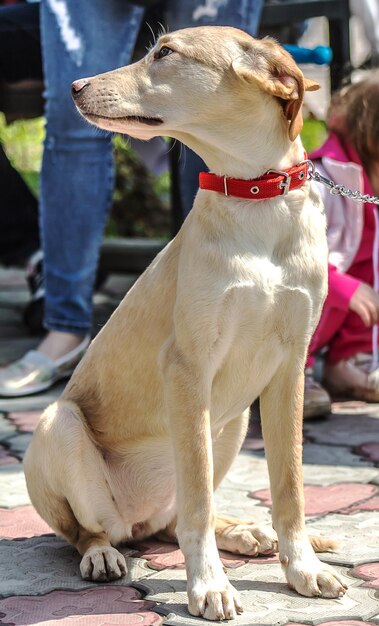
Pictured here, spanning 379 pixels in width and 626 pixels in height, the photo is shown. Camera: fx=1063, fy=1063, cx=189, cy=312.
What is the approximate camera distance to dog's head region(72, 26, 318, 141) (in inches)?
93.5

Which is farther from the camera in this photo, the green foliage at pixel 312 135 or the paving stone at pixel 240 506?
the green foliage at pixel 312 135

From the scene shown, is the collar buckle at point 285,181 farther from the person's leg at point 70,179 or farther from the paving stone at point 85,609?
the person's leg at point 70,179

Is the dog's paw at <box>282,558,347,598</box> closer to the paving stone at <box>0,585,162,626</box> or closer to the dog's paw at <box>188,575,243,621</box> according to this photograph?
the dog's paw at <box>188,575,243,621</box>

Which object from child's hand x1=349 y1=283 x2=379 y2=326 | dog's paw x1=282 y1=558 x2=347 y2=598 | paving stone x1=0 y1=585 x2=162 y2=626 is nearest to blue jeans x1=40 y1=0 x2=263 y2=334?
child's hand x1=349 y1=283 x2=379 y2=326

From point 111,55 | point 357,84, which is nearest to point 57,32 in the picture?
point 111,55

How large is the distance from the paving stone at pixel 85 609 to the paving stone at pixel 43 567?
0.16ft

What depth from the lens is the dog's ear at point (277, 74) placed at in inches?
92.5

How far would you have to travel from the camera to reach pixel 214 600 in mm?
2266

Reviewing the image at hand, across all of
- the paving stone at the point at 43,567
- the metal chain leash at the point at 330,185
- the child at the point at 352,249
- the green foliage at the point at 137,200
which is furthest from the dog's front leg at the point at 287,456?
the green foliage at the point at 137,200

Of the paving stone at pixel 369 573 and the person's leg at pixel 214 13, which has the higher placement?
the person's leg at pixel 214 13

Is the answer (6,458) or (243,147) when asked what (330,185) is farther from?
(6,458)

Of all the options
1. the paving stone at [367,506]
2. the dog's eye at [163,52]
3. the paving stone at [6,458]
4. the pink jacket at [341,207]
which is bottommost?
the paving stone at [6,458]

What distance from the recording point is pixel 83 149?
4203 mm

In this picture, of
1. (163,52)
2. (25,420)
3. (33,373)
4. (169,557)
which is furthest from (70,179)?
(169,557)
